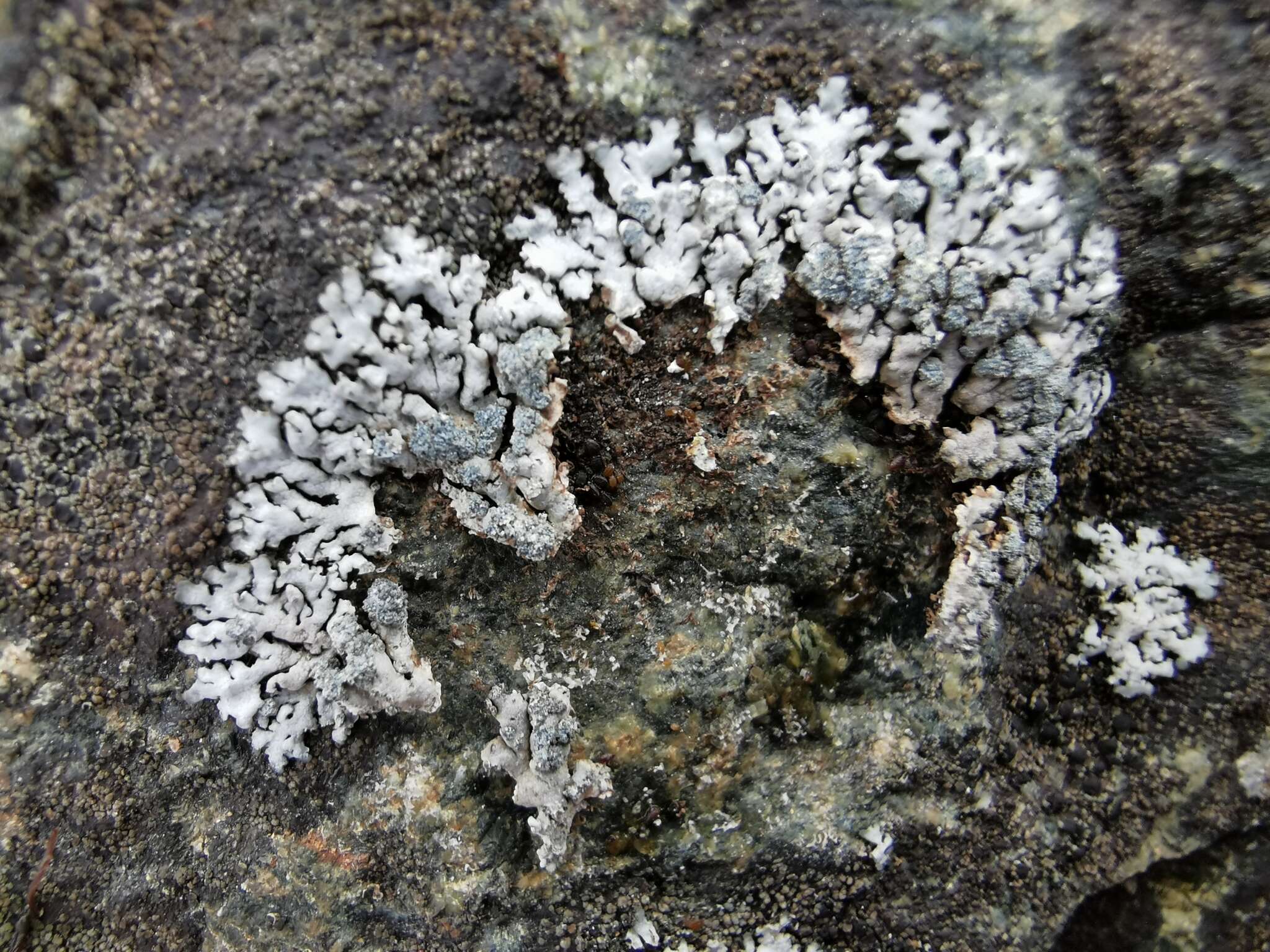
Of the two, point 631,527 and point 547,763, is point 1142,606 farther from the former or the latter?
point 547,763

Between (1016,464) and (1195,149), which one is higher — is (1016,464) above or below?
below

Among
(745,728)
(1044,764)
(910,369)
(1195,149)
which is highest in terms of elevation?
(1195,149)

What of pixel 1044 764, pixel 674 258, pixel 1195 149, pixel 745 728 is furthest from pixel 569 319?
pixel 1044 764

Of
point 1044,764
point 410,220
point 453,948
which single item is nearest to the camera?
point 410,220

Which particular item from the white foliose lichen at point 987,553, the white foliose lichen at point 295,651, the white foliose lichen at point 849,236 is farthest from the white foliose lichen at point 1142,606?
the white foliose lichen at point 295,651

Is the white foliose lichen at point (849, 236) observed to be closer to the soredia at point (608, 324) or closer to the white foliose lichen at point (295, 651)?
the soredia at point (608, 324)

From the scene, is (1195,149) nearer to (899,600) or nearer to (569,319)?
(899,600)

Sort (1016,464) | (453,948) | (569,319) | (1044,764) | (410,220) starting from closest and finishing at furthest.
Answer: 1. (410,220)
2. (569,319)
3. (1016,464)
4. (453,948)
5. (1044,764)
